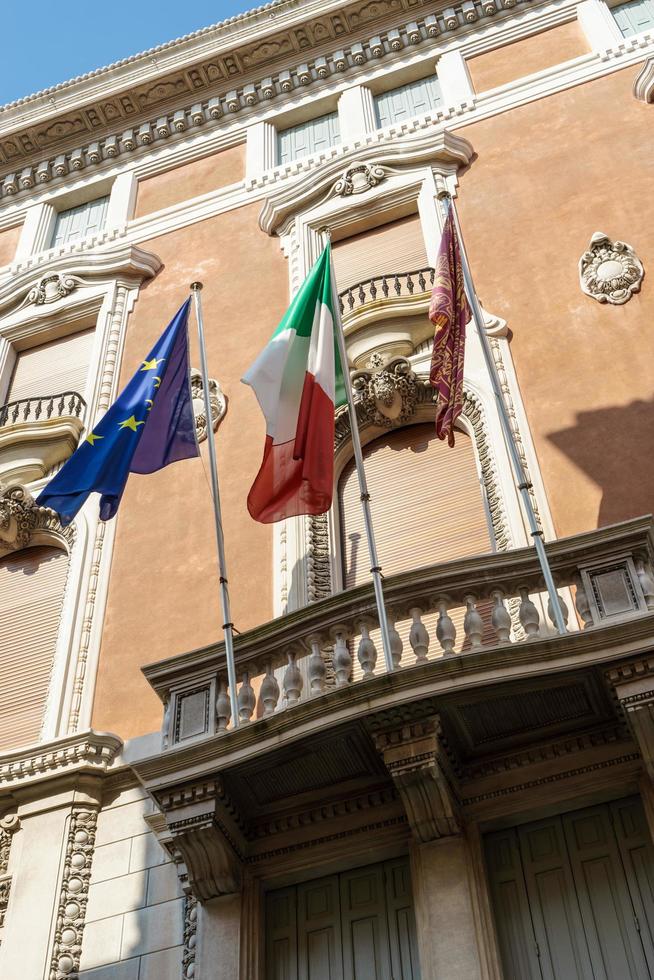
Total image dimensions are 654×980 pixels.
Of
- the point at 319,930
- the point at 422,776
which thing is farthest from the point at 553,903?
the point at 319,930

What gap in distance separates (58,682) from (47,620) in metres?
1.35

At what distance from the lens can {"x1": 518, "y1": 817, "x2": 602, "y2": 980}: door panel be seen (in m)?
8.95

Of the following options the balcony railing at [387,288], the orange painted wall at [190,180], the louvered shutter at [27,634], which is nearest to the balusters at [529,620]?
the louvered shutter at [27,634]

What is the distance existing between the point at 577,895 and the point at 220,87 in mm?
16179

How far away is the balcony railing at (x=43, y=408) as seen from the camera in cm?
1650

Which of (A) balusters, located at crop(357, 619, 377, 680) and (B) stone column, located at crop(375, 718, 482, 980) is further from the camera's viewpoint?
(A) balusters, located at crop(357, 619, 377, 680)

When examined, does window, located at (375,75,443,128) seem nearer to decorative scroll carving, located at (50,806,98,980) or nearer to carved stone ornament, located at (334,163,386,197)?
carved stone ornament, located at (334,163,386,197)

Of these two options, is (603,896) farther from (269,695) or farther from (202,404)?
(202,404)

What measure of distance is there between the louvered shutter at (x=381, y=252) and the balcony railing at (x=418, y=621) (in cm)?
680

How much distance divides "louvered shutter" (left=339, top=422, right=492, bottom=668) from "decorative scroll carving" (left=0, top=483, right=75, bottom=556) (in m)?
3.72

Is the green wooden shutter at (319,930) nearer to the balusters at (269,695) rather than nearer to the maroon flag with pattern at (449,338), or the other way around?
the balusters at (269,695)

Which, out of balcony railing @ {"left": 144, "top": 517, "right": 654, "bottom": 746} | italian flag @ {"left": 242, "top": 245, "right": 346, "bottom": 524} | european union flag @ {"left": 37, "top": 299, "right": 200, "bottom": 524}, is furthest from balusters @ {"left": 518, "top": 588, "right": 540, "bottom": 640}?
european union flag @ {"left": 37, "top": 299, "right": 200, "bottom": 524}

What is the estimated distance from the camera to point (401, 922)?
9719mm

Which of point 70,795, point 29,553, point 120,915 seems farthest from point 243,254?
point 120,915
